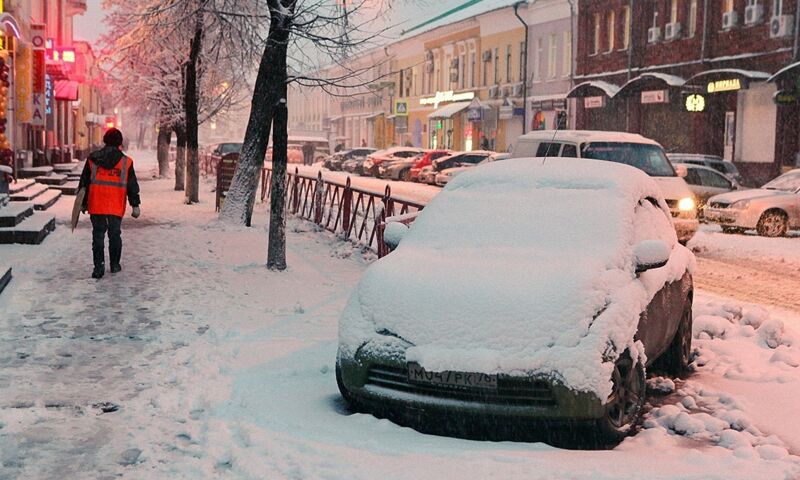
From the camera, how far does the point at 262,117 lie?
17.0m

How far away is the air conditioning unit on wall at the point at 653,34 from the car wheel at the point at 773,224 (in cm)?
1961

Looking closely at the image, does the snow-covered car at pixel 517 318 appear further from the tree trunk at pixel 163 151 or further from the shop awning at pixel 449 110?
the shop awning at pixel 449 110

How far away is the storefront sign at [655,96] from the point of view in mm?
36438

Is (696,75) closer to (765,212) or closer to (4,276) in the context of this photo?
(765,212)

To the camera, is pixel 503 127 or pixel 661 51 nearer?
pixel 661 51

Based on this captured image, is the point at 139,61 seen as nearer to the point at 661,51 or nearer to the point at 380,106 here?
the point at 661,51

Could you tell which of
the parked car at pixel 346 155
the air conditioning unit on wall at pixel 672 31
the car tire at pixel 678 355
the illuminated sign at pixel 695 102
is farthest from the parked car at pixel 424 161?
the car tire at pixel 678 355

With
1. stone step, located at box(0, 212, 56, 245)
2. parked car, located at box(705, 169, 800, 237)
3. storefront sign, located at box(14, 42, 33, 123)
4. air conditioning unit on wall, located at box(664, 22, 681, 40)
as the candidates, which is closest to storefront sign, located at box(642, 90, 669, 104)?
air conditioning unit on wall, located at box(664, 22, 681, 40)

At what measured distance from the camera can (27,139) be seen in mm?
33344

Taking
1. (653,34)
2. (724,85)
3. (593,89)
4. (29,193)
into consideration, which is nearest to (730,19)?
(724,85)

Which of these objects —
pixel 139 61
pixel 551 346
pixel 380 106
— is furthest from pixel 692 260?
pixel 380 106

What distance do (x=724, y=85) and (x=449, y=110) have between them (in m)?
25.7

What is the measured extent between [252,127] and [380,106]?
60622 millimetres

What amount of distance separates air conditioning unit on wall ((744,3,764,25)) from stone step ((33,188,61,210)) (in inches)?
833
